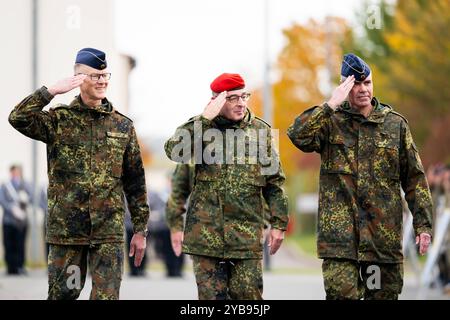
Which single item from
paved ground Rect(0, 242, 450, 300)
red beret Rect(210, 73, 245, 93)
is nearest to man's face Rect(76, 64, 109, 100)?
red beret Rect(210, 73, 245, 93)

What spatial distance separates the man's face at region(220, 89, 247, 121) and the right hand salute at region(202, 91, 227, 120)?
0.22ft

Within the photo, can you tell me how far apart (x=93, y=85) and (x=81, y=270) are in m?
1.35

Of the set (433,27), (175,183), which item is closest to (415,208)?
(175,183)

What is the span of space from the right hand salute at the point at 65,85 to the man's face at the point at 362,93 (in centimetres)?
200

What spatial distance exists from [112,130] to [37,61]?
15769 millimetres

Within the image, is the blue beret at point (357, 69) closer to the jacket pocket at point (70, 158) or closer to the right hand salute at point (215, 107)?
the right hand salute at point (215, 107)

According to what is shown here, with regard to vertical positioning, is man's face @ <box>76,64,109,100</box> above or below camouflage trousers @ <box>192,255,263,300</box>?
above

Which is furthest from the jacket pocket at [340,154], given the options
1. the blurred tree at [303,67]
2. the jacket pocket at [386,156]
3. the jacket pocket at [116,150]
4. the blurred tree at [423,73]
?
the blurred tree at [303,67]

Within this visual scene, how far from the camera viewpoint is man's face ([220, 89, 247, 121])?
393 inches

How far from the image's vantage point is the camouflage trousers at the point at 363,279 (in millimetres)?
9594

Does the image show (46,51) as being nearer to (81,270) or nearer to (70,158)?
(70,158)

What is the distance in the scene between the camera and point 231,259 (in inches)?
391

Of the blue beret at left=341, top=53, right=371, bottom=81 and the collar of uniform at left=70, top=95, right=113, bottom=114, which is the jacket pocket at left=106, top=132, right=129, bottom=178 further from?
the blue beret at left=341, top=53, right=371, bottom=81

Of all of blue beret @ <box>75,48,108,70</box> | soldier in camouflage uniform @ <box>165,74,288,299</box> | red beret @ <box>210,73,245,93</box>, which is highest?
blue beret @ <box>75,48,108,70</box>
